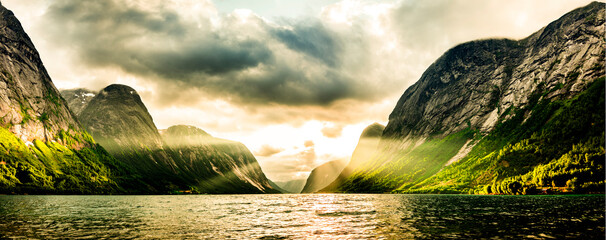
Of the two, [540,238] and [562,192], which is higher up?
[540,238]

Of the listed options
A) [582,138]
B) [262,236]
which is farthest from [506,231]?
[582,138]

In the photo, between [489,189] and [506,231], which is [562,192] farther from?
[506,231]

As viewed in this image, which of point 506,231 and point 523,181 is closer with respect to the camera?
point 506,231

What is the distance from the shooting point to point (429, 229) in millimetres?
38094

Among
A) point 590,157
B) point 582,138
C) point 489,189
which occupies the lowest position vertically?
point 489,189

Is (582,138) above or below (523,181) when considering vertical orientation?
above

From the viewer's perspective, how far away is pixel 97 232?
36.2 metres

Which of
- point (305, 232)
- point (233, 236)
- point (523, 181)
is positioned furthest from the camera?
point (523, 181)

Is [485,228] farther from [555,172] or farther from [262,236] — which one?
[555,172]

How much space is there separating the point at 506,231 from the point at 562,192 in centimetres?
16278

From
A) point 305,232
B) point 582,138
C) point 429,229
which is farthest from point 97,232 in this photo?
point 582,138

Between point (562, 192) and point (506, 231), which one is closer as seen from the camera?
point (506, 231)

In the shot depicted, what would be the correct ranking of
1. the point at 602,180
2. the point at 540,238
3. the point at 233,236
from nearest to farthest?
the point at 540,238, the point at 233,236, the point at 602,180

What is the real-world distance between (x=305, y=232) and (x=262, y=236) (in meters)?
5.78
